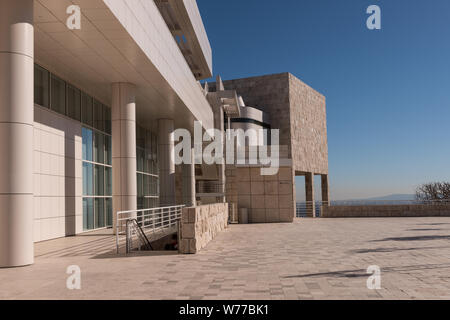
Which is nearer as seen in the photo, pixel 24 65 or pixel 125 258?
pixel 24 65

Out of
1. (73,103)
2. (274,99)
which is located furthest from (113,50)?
(274,99)

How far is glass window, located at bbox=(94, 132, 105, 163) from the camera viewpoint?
18594 mm

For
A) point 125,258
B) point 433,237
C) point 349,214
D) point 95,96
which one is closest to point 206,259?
point 125,258

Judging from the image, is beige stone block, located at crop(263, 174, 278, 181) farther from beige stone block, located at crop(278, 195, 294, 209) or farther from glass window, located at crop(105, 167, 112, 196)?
glass window, located at crop(105, 167, 112, 196)

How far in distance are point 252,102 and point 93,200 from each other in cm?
3985

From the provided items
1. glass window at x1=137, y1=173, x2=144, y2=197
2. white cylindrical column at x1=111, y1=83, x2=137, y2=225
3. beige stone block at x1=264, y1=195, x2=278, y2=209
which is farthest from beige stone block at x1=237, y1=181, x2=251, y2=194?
white cylindrical column at x1=111, y1=83, x2=137, y2=225

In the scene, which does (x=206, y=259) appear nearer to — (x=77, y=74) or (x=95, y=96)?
(x=77, y=74)

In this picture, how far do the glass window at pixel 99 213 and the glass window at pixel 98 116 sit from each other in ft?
11.2

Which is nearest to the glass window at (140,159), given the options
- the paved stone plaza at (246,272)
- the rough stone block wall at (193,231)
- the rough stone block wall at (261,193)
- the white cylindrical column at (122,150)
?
the rough stone block wall at (261,193)

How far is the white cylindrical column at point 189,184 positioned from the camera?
1222 inches

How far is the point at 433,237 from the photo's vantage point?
1386 cm

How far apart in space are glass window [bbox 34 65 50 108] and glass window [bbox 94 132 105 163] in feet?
13.5

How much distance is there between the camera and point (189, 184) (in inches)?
1244

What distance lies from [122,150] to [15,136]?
25.4ft
